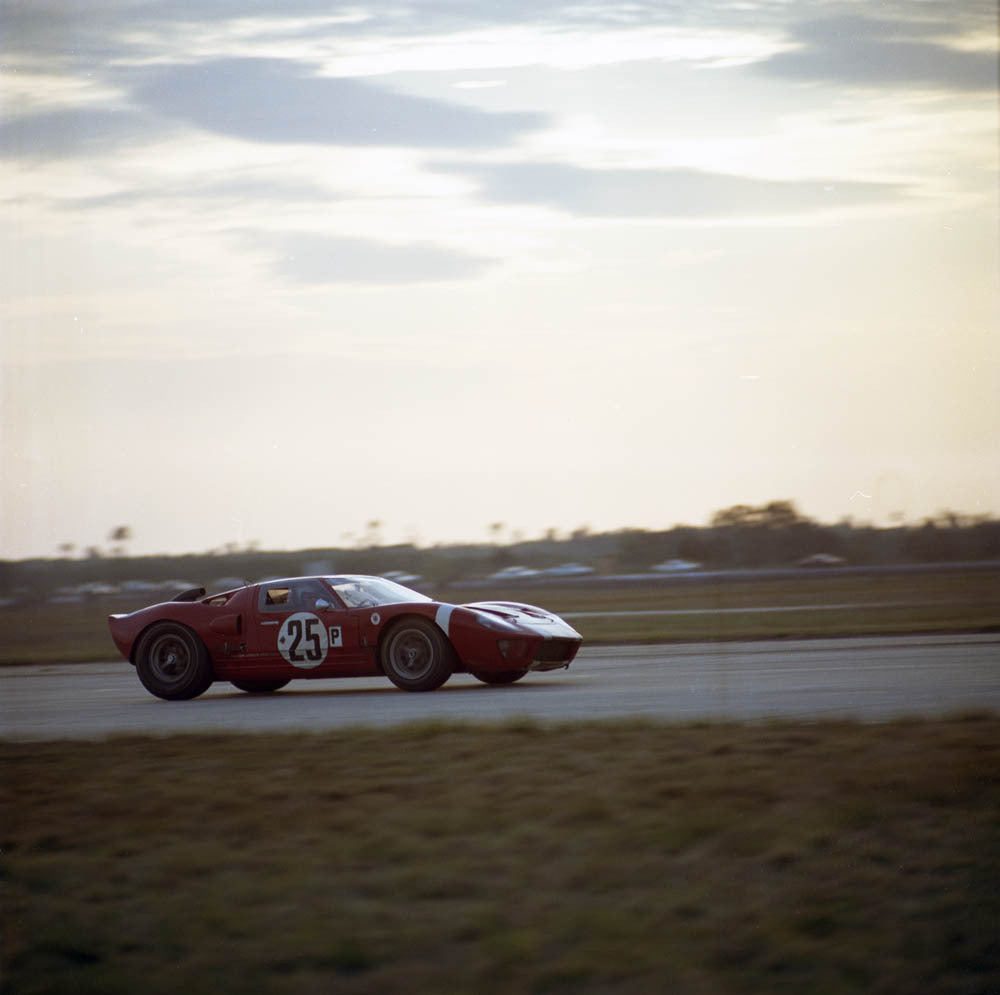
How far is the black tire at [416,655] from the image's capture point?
12.3 m

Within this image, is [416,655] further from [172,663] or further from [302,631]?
[172,663]

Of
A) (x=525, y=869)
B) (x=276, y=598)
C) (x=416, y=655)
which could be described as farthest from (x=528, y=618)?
(x=525, y=869)

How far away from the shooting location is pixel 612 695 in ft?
36.7

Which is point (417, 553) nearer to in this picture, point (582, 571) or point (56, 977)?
point (582, 571)

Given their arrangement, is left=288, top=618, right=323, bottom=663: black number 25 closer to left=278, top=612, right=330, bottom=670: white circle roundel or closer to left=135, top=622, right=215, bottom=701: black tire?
left=278, top=612, right=330, bottom=670: white circle roundel

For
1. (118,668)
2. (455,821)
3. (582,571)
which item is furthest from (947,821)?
(582,571)

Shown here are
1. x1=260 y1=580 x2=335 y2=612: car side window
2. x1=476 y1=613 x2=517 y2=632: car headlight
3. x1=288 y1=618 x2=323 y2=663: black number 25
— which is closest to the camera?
x1=476 y1=613 x2=517 y2=632: car headlight

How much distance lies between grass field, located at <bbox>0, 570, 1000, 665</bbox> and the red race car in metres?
8.29

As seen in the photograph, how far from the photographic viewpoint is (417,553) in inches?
2450

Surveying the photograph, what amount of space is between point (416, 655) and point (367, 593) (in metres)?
0.86

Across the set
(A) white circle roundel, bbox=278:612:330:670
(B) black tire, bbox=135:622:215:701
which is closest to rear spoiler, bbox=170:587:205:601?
(B) black tire, bbox=135:622:215:701

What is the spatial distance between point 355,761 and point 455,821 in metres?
1.89

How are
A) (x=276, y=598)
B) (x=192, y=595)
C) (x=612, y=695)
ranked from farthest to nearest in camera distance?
(x=192, y=595), (x=276, y=598), (x=612, y=695)

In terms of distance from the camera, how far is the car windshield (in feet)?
41.9
